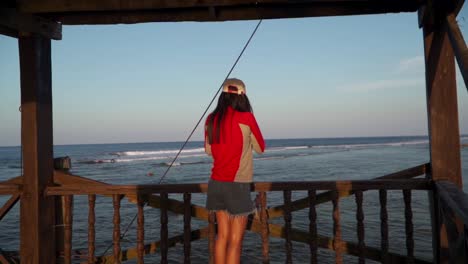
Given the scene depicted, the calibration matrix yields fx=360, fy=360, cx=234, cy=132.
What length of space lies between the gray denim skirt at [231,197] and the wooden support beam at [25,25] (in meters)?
2.40

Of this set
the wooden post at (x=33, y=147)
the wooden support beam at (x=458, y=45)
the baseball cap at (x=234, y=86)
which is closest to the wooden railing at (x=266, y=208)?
the wooden post at (x=33, y=147)

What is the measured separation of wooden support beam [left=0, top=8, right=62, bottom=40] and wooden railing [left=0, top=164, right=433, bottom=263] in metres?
1.49

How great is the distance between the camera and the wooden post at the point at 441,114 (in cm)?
335

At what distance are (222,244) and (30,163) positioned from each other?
2144 mm

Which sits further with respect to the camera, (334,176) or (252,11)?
(334,176)

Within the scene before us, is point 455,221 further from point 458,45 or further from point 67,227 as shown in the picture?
point 67,227

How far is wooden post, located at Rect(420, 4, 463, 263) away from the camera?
3350 mm

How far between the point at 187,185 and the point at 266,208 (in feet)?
2.75

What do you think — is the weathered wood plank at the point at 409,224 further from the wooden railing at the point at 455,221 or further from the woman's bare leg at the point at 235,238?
the woman's bare leg at the point at 235,238

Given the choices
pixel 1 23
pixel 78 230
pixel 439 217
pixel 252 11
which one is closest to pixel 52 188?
pixel 1 23

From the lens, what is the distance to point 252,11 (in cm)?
362

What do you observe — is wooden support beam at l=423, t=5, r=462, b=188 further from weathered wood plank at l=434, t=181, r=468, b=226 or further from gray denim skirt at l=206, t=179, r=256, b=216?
gray denim skirt at l=206, t=179, r=256, b=216

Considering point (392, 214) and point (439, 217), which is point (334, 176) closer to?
point (392, 214)

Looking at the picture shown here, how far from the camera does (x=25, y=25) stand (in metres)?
3.50
